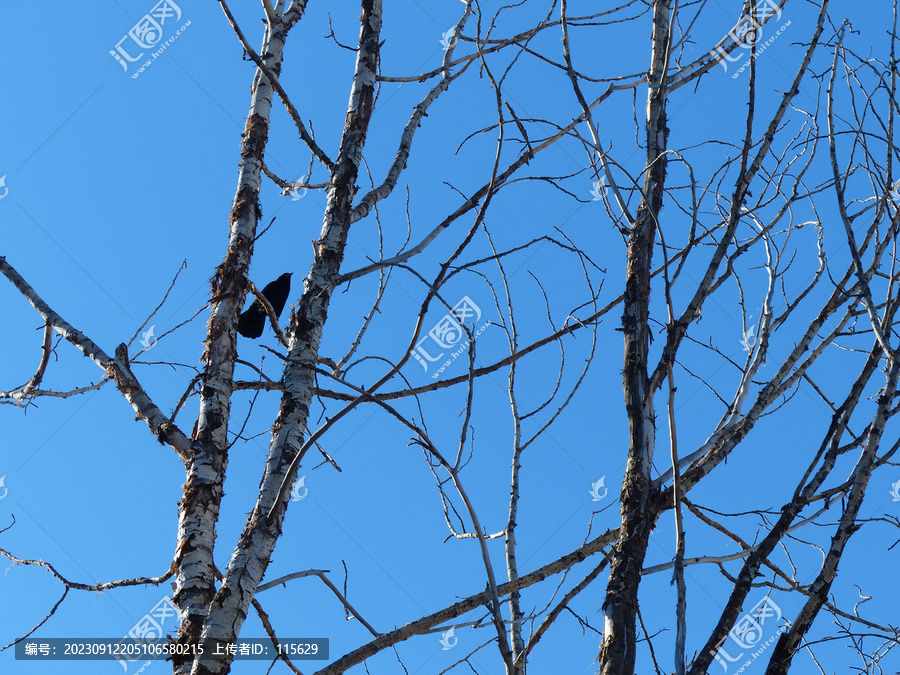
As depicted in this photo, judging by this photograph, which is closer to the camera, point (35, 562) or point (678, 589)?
point (678, 589)

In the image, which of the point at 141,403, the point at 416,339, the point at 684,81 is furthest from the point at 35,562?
the point at 684,81

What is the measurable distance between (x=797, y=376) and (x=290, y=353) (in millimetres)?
1359

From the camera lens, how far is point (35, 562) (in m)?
2.54

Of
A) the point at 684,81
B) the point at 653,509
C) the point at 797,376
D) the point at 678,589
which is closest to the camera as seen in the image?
the point at 678,589

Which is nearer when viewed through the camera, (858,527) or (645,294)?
(858,527)

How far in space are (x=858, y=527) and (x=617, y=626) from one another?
0.51 m

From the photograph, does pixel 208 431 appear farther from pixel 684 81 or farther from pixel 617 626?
pixel 684 81

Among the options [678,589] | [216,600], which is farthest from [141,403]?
[678,589]

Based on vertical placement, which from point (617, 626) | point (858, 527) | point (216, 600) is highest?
point (216, 600)

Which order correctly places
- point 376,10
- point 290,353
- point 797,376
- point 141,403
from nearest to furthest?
point 797,376, point 290,353, point 141,403, point 376,10

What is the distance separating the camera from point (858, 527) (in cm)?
141

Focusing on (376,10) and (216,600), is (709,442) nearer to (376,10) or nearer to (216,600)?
(216,600)

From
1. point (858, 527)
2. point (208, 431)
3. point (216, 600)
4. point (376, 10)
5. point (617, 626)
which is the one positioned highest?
point (376, 10)

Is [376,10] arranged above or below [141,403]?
above
